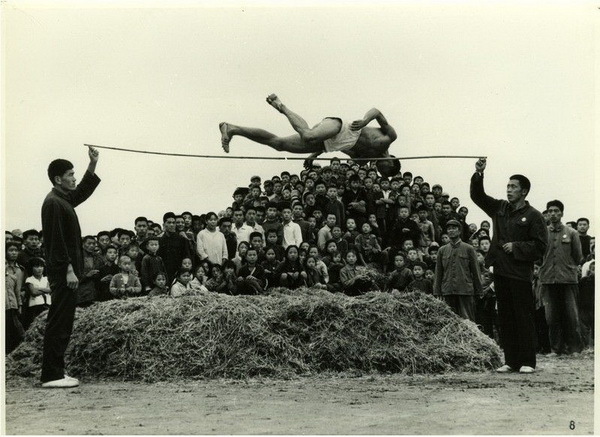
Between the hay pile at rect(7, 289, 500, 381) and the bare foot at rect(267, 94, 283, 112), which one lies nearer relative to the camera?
the hay pile at rect(7, 289, 500, 381)

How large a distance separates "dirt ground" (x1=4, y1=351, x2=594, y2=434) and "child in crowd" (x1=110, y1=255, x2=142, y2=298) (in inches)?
93.4

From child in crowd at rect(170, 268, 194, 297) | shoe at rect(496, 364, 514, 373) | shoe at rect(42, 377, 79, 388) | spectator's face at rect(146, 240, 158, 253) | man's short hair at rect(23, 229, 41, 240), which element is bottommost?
shoe at rect(496, 364, 514, 373)

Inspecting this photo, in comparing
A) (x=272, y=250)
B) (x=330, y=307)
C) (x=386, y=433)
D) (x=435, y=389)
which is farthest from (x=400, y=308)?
(x=386, y=433)

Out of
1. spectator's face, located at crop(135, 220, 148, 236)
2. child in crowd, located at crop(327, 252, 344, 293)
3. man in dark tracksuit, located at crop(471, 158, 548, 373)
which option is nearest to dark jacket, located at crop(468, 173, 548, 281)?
man in dark tracksuit, located at crop(471, 158, 548, 373)

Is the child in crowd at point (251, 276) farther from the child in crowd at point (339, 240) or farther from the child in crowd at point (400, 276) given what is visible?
the child in crowd at point (400, 276)

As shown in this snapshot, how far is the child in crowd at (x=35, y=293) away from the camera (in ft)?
34.0

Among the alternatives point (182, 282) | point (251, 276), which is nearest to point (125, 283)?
point (182, 282)

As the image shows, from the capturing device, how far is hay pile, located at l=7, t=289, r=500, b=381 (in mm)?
8500

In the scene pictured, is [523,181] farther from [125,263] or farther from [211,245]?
[125,263]

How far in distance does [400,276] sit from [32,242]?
5.03 meters

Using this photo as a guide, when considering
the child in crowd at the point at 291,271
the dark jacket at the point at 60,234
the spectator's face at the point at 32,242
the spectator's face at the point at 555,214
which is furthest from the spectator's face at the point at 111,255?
the spectator's face at the point at 555,214

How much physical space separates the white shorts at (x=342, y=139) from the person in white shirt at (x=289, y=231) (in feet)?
8.40

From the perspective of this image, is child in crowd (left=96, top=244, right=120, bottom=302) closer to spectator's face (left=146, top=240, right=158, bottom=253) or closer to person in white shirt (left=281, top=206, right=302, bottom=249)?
spectator's face (left=146, top=240, right=158, bottom=253)

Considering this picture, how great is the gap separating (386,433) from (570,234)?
19.4 ft
